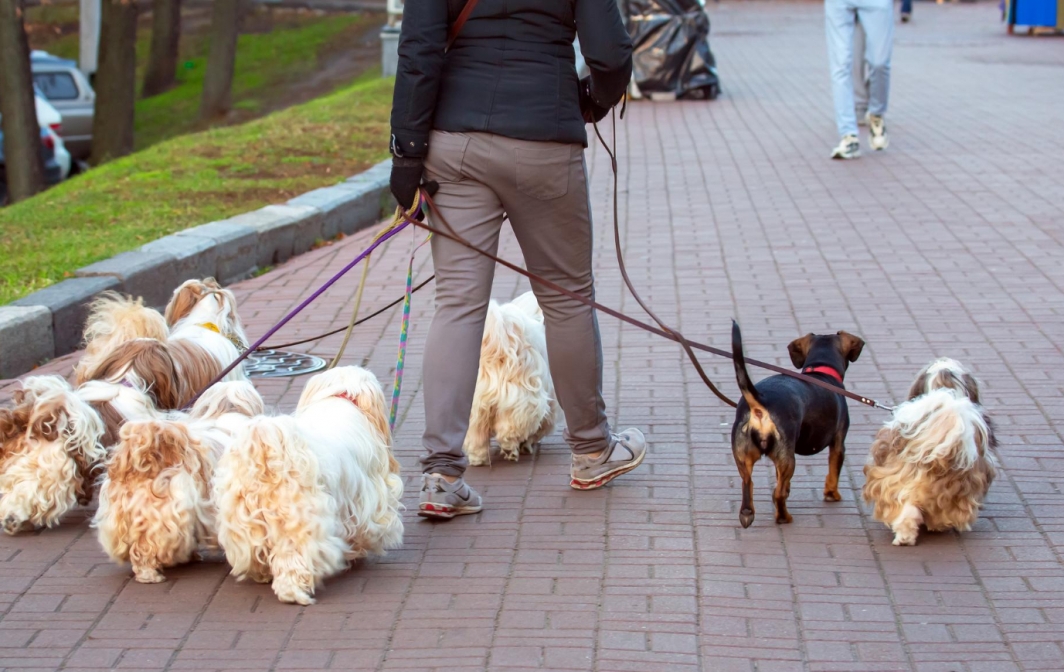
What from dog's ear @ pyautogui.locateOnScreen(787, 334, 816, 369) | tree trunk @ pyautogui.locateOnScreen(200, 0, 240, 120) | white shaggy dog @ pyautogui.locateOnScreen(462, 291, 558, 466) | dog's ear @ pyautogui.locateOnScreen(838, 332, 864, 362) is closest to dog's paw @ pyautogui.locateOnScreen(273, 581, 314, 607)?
white shaggy dog @ pyautogui.locateOnScreen(462, 291, 558, 466)

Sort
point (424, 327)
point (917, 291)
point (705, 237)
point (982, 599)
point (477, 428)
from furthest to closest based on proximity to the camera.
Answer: point (705, 237) < point (917, 291) < point (424, 327) < point (477, 428) < point (982, 599)

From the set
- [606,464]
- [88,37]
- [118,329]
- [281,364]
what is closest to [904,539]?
[606,464]

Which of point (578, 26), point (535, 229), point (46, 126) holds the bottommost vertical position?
point (46, 126)

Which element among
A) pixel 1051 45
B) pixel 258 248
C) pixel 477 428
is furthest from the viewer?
pixel 1051 45

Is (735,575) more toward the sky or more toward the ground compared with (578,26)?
more toward the ground

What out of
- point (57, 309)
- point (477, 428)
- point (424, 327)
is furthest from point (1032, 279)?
point (57, 309)

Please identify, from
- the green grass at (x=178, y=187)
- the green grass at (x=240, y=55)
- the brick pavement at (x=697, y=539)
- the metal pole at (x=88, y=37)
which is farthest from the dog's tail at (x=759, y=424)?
the metal pole at (x=88, y=37)

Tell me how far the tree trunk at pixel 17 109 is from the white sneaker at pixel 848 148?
9.77m

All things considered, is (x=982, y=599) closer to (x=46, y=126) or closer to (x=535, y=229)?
(x=535, y=229)

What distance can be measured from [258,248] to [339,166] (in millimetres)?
3262

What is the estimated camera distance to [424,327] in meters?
7.42

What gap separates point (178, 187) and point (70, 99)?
41.6 feet

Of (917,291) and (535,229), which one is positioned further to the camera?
(917,291)

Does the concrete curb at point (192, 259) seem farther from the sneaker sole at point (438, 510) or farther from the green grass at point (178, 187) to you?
the sneaker sole at point (438, 510)
